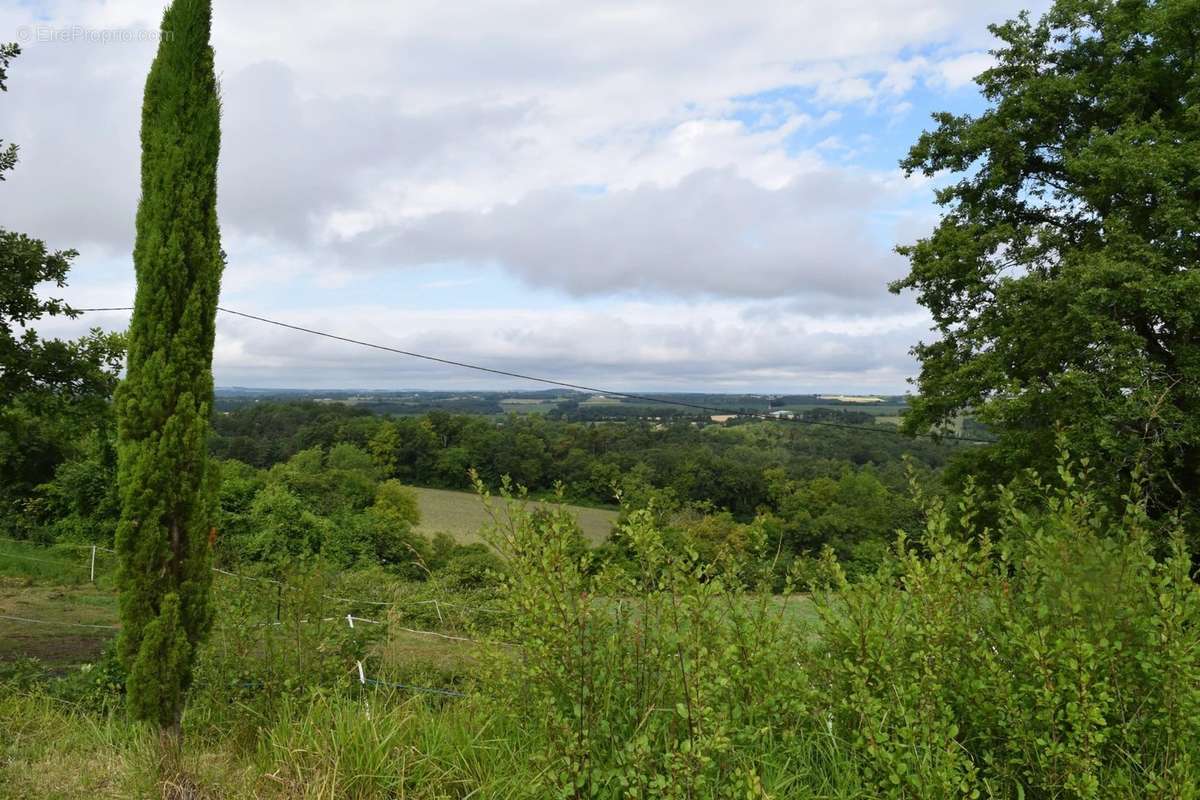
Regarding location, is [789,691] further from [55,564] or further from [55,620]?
[55,564]

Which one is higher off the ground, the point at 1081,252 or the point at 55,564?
the point at 1081,252

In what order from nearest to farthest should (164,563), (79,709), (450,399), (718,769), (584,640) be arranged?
(718,769) < (584,640) < (164,563) < (79,709) < (450,399)

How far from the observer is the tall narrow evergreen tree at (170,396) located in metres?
4.23

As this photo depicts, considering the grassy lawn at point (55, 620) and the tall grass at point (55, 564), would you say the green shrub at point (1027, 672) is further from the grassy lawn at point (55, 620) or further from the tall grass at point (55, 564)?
the tall grass at point (55, 564)

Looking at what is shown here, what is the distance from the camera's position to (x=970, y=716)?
3066 mm

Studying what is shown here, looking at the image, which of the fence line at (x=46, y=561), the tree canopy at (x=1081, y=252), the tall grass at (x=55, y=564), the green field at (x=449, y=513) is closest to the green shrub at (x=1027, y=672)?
the tree canopy at (x=1081, y=252)

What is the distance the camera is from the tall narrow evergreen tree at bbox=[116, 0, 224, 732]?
423 cm

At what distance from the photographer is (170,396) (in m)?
4.33

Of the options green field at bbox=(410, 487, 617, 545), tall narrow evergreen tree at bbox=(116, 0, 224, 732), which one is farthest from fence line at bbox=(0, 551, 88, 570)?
tall narrow evergreen tree at bbox=(116, 0, 224, 732)

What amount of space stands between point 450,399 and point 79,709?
45.6 metres

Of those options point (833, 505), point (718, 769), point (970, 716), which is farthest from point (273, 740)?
point (833, 505)

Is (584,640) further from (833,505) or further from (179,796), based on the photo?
(833,505)

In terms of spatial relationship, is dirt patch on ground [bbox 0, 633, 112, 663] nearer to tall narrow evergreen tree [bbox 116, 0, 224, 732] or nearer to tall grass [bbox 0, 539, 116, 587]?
tall grass [bbox 0, 539, 116, 587]

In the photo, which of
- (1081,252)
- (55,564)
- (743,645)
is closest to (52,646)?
(55,564)
